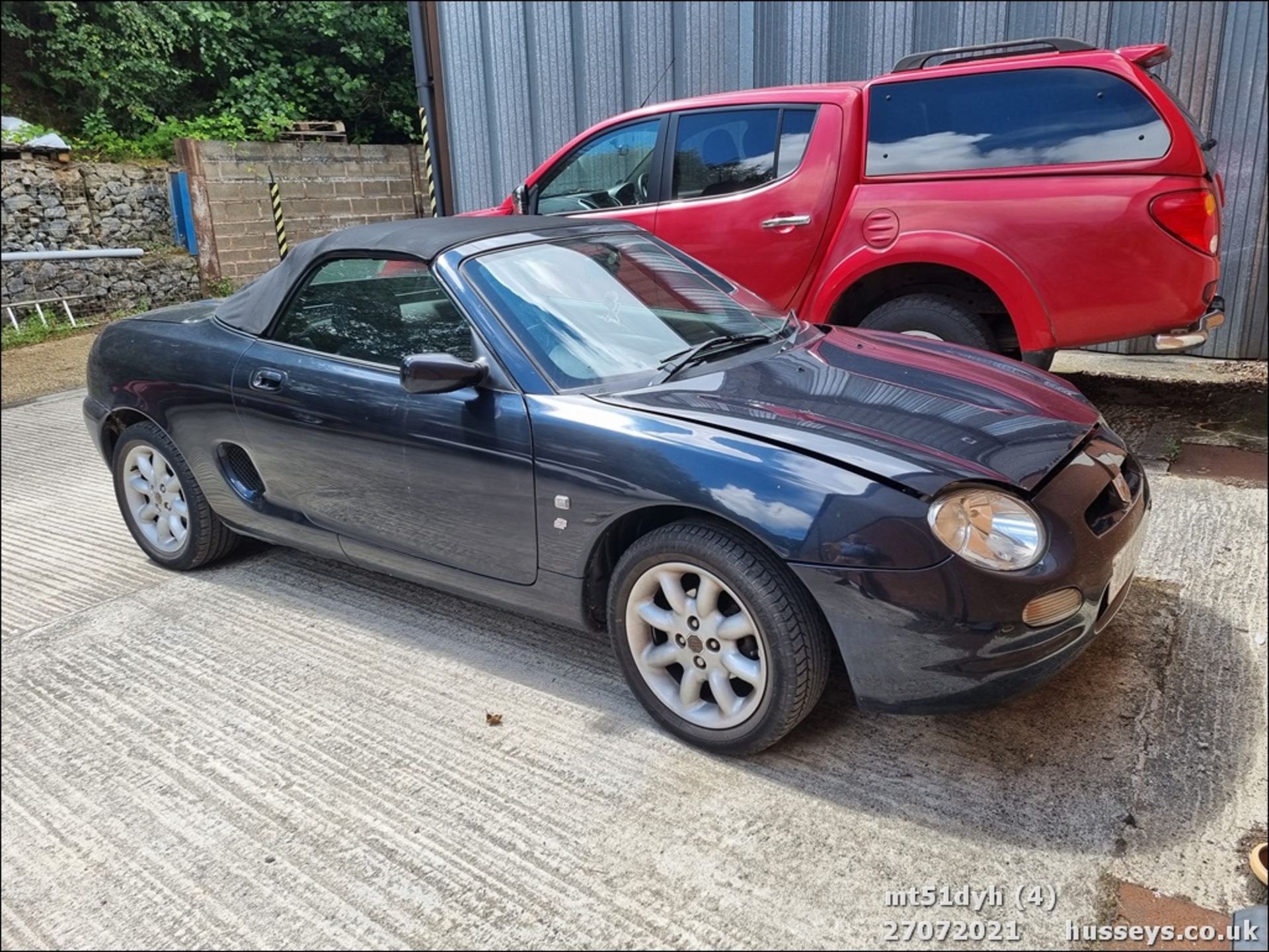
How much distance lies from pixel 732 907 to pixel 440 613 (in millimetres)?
1805

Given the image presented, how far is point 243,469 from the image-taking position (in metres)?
3.61

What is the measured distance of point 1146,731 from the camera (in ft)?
8.41

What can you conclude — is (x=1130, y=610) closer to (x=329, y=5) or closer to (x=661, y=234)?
(x=661, y=234)

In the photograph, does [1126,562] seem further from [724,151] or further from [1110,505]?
[724,151]

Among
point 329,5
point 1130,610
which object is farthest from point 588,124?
point 329,5

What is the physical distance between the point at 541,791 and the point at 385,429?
4.21ft

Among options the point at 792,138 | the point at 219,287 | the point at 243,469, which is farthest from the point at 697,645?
the point at 219,287

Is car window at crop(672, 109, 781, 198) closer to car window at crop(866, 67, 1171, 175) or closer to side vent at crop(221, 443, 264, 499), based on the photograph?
car window at crop(866, 67, 1171, 175)

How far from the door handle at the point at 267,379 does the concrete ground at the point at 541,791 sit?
884 millimetres

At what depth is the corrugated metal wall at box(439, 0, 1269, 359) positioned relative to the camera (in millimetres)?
6457

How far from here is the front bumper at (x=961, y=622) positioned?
7.11ft

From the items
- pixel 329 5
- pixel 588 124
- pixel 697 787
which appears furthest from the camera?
pixel 329 5

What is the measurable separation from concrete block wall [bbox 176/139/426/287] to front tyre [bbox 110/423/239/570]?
6723 millimetres

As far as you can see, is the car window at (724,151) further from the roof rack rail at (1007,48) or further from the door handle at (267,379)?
the door handle at (267,379)
